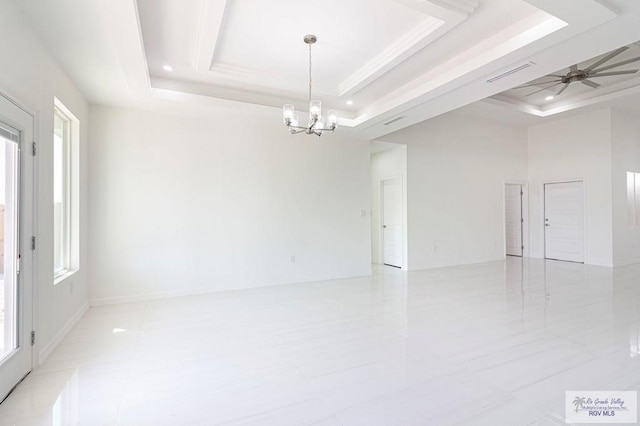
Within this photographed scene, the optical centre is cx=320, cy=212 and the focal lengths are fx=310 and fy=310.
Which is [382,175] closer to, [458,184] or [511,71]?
[458,184]

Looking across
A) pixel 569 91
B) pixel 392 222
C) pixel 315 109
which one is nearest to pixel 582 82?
pixel 569 91

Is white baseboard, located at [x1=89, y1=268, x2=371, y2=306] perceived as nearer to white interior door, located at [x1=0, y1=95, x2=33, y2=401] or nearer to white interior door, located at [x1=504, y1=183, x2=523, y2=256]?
white interior door, located at [x1=0, y1=95, x2=33, y2=401]

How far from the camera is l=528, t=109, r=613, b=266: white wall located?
22.5 feet

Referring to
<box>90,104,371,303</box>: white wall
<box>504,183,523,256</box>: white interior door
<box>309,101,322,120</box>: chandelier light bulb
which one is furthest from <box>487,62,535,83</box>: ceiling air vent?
<box>504,183,523,256</box>: white interior door

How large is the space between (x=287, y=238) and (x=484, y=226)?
16.9 ft

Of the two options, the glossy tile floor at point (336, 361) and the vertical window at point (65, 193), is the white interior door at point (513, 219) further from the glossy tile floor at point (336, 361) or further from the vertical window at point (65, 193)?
the vertical window at point (65, 193)

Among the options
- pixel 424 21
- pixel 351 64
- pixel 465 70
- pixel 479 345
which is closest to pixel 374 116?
pixel 351 64

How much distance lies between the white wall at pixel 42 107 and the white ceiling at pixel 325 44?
0.17 m

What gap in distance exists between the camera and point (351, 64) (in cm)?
400

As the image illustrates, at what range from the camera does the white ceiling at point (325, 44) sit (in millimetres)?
2605

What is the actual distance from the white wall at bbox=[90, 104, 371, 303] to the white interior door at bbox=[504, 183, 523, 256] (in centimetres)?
499

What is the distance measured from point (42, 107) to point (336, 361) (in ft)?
11.1

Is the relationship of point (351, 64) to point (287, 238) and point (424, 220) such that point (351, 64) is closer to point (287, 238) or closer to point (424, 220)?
point (287, 238)

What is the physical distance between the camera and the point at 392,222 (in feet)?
23.7
